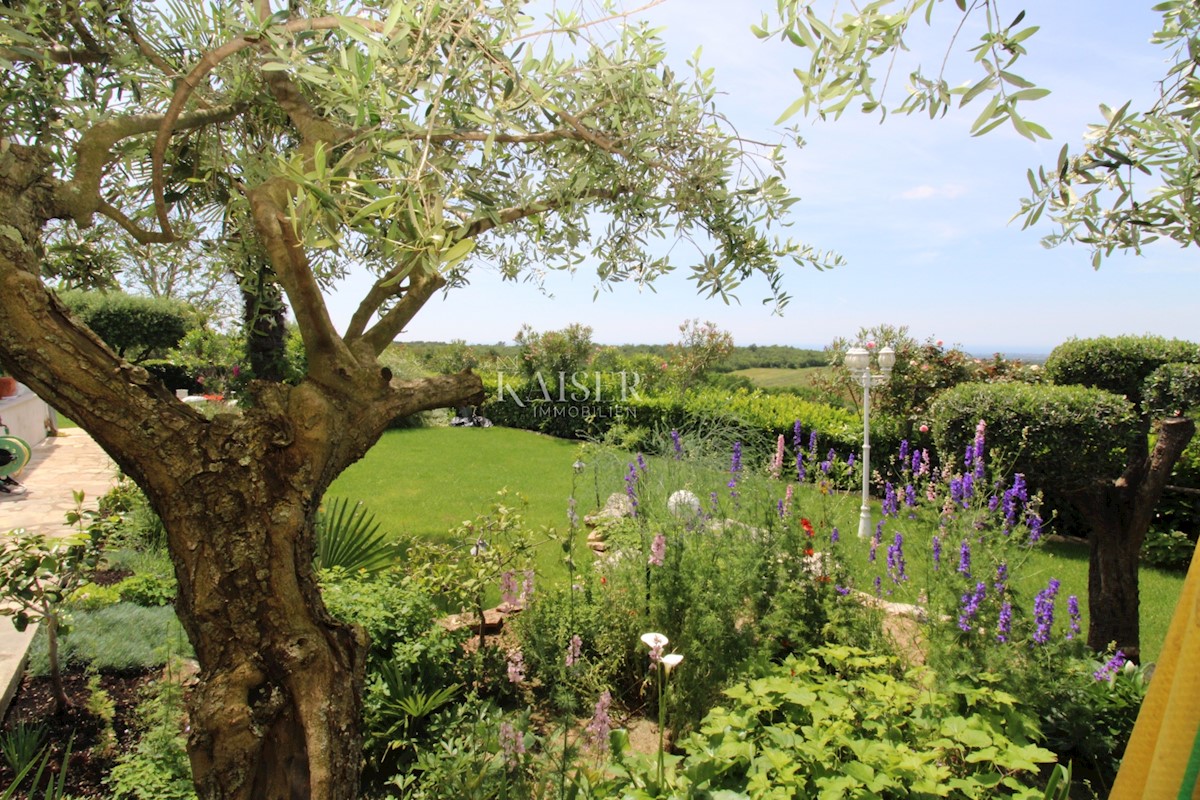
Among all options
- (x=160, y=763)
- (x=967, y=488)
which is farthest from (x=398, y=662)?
(x=967, y=488)

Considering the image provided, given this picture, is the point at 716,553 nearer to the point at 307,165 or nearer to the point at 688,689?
the point at 688,689

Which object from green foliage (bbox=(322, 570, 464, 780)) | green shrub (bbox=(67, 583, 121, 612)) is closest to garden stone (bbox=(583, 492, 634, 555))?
green foliage (bbox=(322, 570, 464, 780))

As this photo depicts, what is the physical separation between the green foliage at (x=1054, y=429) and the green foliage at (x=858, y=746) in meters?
2.05

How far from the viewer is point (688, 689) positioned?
289cm

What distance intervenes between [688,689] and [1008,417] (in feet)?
10.0

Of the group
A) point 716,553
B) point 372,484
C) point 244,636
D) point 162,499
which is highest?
point 162,499

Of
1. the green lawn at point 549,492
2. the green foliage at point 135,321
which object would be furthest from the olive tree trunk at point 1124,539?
the green foliage at point 135,321

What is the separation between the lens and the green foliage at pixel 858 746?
1.87 meters

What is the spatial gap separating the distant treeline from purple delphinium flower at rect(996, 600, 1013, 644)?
1260 cm

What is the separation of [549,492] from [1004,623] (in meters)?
6.31

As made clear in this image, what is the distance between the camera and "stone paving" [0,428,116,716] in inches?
125

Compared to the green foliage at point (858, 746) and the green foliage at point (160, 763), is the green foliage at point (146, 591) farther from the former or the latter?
the green foliage at point (858, 746)

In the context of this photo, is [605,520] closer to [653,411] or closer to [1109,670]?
[1109,670]

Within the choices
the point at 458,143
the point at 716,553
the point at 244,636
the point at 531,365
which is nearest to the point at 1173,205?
the point at 458,143
